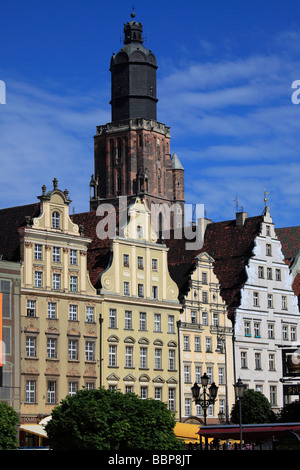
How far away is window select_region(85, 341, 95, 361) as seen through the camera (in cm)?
6725

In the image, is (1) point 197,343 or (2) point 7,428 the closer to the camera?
(2) point 7,428

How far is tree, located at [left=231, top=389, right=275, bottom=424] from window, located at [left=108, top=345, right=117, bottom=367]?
346 inches

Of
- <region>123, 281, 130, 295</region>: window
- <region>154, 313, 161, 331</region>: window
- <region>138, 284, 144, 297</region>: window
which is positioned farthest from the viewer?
<region>154, 313, 161, 331</region>: window

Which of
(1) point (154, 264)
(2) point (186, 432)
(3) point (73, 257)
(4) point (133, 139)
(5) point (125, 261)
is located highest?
(4) point (133, 139)

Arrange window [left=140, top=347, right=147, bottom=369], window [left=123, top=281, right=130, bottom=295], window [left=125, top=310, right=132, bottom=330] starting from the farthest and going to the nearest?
window [left=140, top=347, right=147, bottom=369] → window [left=123, top=281, right=130, bottom=295] → window [left=125, top=310, right=132, bottom=330]

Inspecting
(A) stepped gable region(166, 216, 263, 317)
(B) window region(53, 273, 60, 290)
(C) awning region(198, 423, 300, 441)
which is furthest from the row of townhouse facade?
(C) awning region(198, 423, 300, 441)

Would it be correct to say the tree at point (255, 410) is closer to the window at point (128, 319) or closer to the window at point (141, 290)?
the window at point (128, 319)

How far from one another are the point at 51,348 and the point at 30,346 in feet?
5.40

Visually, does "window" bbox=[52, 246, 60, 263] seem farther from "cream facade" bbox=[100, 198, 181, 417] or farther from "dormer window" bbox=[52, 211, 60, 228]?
"cream facade" bbox=[100, 198, 181, 417]

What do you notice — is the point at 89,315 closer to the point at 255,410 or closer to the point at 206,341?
the point at 206,341

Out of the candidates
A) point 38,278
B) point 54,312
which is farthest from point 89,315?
point 38,278

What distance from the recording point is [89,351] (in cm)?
6744
